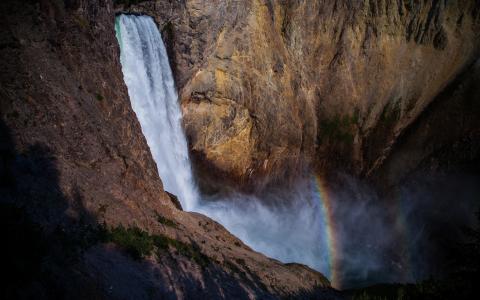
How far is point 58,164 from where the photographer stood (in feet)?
30.4

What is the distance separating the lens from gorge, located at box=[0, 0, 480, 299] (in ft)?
28.7

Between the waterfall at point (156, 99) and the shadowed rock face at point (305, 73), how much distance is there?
3.76ft

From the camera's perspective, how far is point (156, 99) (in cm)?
2206

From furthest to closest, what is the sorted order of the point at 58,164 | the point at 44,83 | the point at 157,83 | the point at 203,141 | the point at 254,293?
the point at 203,141, the point at 157,83, the point at 254,293, the point at 44,83, the point at 58,164

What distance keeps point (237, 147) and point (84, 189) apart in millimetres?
16757

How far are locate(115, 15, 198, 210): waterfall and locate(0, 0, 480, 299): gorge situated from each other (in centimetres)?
11

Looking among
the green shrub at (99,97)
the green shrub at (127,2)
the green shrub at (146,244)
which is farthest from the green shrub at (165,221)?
the green shrub at (127,2)

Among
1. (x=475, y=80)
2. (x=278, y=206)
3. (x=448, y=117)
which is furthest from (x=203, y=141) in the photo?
(x=475, y=80)

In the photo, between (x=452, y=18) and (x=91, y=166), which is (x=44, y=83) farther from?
(x=452, y=18)

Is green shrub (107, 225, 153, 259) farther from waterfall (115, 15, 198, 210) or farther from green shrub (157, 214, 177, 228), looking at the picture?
waterfall (115, 15, 198, 210)

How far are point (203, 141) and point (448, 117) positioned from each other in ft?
59.1

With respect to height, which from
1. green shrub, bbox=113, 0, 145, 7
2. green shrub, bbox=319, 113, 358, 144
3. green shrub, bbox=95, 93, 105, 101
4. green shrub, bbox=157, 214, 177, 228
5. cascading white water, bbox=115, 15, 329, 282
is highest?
green shrub, bbox=319, 113, 358, 144

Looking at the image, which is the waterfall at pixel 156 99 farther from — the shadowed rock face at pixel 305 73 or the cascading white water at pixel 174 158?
the shadowed rock face at pixel 305 73

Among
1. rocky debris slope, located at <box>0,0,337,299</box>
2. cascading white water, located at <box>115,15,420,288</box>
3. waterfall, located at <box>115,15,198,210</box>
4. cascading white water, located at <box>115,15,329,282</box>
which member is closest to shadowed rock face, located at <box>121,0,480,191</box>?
waterfall, located at <box>115,15,198,210</box>
